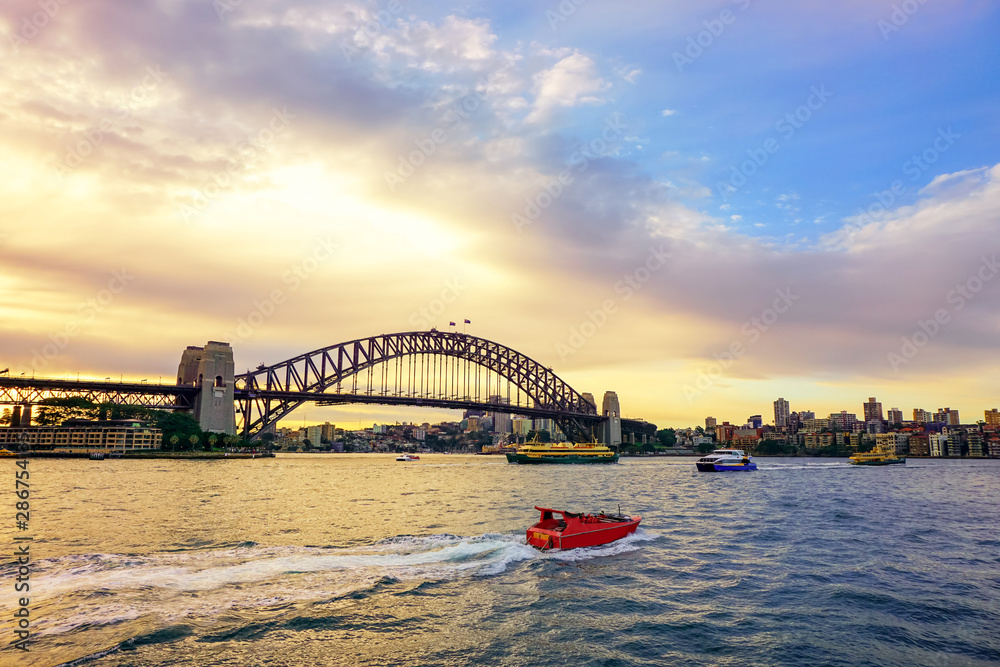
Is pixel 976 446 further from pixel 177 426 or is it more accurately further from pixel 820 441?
pixel 177 426

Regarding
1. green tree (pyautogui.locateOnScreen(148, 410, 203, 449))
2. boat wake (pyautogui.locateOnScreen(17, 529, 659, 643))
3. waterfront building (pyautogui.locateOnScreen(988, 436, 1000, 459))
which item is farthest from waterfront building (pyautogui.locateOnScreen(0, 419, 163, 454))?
waterfront building (pyautogui.locateOnScreen(988, 436, 1000, 459))

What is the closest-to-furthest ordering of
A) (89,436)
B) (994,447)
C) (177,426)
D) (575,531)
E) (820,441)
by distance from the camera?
1. (575,531)
2. (177,426)
3. (89,436)
4. (994,447)
5. (820,441)

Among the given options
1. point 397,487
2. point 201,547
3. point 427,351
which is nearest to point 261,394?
point 427,351

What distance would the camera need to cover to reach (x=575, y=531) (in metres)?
20.6

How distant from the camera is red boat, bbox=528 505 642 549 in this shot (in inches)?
791

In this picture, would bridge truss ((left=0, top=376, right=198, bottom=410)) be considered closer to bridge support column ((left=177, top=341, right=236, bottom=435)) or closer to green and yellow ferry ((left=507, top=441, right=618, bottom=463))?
bridge support column ((left=177, top=341, right=236, bottom=435))

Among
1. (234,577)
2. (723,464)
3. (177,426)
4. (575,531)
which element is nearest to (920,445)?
(723,464)

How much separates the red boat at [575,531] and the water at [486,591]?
1.46ft

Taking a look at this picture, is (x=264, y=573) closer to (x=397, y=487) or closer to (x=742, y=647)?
(x=742, y=647)

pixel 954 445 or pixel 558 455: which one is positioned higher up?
pixel 558 455

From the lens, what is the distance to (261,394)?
100562 mm

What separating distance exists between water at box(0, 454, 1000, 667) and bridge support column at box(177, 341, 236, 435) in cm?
7278

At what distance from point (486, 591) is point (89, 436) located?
108772mm

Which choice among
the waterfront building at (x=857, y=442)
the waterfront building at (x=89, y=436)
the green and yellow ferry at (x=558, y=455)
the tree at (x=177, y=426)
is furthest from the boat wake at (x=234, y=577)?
the waterfront building at (x=857, y=442)
